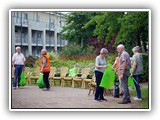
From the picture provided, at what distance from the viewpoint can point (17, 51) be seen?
35.1ft

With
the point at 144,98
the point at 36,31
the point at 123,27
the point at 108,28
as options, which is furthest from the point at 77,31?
the point at 144,98

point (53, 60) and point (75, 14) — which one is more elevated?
point (75, 14)

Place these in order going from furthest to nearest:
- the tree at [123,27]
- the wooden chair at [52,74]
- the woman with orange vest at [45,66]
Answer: the wooden chair at [52,74]
the woman with orange vest at [45,66]
the tree at [123,27]

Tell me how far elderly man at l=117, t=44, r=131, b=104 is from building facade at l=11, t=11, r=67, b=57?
1.16m

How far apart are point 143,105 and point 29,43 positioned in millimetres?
2525

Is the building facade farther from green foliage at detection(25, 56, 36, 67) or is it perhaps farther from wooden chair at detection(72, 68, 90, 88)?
wooden chair at detection(72, 68, 90, 88)

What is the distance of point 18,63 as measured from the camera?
10805mm

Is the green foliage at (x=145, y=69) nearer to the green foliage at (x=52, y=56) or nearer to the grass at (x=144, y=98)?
the grass at (x=144, y=98)

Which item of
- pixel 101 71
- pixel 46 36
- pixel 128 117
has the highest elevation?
pixel 46 36

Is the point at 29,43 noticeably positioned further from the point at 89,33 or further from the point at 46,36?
the point at 89,33

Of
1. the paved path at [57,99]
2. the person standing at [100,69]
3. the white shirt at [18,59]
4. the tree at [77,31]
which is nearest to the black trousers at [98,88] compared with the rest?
the person standing at [100,69]

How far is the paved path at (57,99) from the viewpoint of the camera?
10680 mm
